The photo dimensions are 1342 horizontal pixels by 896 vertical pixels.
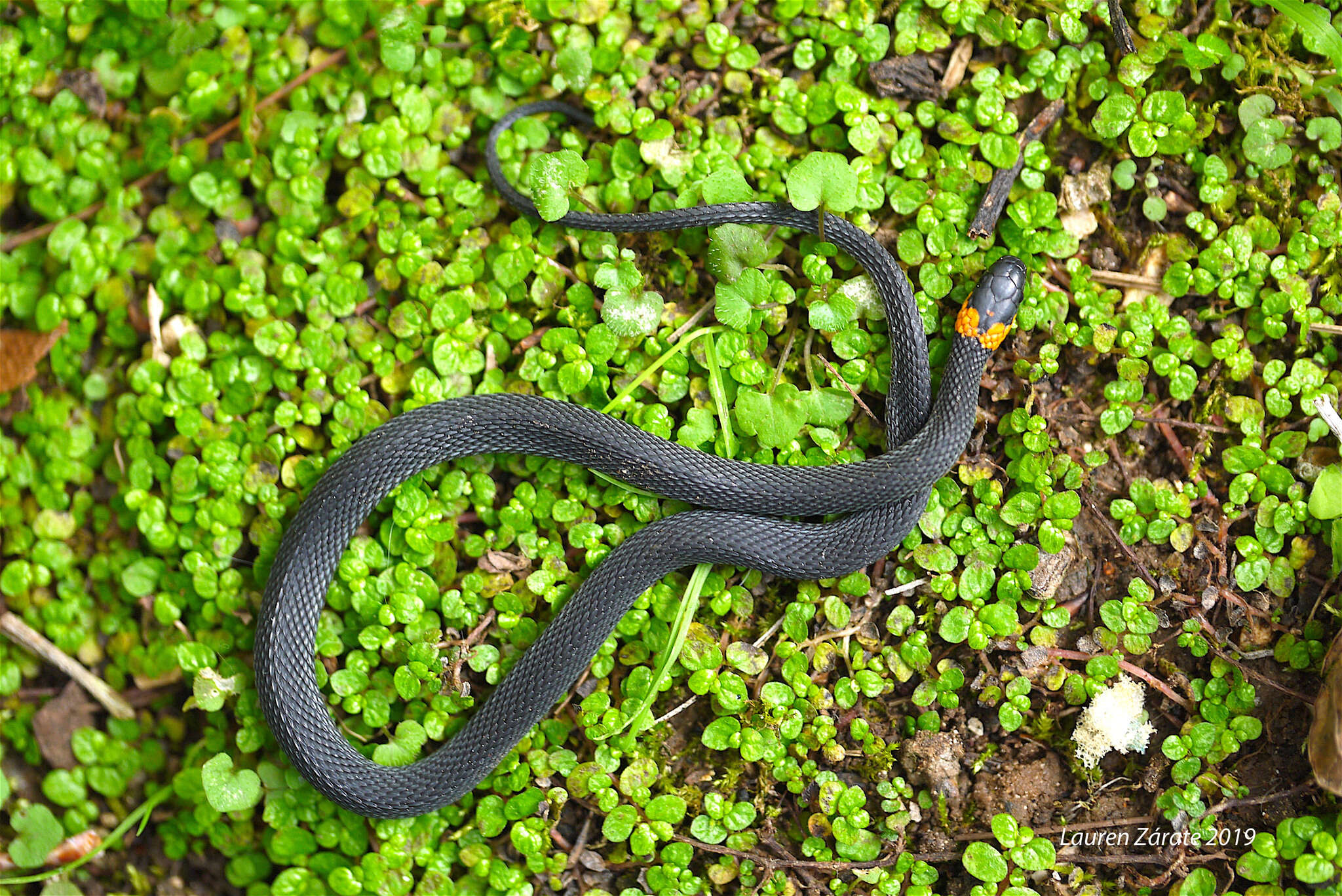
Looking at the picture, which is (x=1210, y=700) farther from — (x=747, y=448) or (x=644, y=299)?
(x=644, y=299)

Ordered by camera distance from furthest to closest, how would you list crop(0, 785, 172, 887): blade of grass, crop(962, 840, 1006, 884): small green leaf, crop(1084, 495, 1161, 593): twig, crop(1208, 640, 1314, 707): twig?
crop(0, 785, 172, 887): blade of grass, crop(1084, 495, 1161, 593): twig, crop(1208, 640, 1314, 707): twig, crop(962, 840, 1006, 884): small green leaf

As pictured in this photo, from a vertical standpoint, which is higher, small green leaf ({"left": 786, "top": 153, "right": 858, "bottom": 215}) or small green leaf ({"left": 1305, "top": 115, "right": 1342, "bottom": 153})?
small green leaf ({"left": 1305, "top": 115, "right": 1342, "bottom": 153})

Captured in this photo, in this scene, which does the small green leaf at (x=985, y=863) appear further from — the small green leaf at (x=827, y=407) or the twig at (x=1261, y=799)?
the small green leaf at (x=827, y=407)

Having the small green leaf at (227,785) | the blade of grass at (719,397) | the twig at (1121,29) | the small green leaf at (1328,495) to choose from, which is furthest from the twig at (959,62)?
the small green leaf at (227,785)

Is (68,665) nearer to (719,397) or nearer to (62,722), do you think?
(62,722)

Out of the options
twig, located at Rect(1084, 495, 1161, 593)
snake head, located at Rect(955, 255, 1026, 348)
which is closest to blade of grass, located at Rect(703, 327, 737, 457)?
snake head, located at Rect(955, 255, 1026, 348)

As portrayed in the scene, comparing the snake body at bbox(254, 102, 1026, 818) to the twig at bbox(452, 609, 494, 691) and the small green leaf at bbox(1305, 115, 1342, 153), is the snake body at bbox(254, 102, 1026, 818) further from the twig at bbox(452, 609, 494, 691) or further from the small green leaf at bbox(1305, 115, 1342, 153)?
the small green leaf at bbox(1305, 115, 1342, 153)

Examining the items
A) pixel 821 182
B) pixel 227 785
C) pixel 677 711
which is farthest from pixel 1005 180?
pixel 227 785
